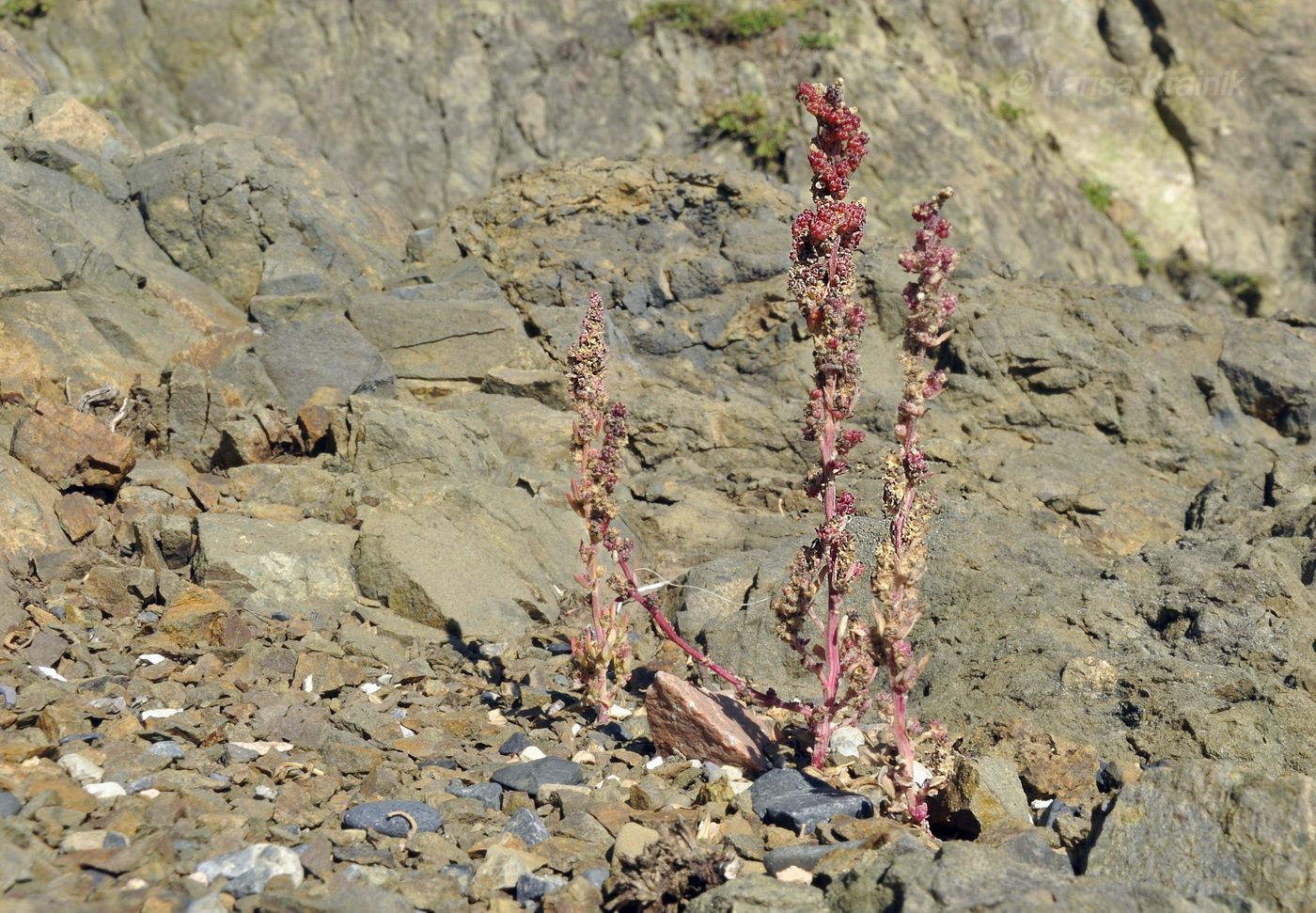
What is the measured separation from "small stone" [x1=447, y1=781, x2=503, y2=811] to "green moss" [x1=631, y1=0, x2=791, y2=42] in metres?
15.7

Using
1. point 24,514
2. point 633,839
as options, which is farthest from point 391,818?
point 24,514

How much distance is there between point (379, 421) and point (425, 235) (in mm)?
4531

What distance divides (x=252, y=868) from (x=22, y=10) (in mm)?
18363

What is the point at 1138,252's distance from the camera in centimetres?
2027

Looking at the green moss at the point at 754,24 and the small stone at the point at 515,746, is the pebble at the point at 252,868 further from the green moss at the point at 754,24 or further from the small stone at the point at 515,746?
the green moss at the point at 754,24

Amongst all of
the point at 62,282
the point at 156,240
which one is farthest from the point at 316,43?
the point at 62,282

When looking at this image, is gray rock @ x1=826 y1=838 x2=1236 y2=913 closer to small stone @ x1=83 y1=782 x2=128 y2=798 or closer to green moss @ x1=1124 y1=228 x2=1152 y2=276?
small stone @ x1=83 y1=782 x2=128 y2=798

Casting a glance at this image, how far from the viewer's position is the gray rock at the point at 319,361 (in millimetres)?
10078

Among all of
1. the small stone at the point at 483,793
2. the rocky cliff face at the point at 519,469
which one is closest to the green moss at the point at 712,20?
the rocky cliff face at the point at 519,469

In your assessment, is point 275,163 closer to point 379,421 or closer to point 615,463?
point 379,421

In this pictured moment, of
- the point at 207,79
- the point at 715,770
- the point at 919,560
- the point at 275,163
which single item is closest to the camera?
the point at 919,560

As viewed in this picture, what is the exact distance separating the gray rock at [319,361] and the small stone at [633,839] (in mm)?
6191

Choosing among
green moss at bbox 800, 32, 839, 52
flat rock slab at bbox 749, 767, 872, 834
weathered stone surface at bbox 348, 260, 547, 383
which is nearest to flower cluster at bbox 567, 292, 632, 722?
flat rock slab at bbox 749, 767, 872, 834

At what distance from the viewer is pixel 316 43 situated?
19047 millimetres
